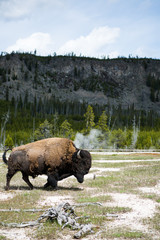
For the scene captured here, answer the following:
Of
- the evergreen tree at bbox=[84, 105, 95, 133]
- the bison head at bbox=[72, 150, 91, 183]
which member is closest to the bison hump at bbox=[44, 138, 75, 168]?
the bison head at bbox=[72, 150, 91, 183]

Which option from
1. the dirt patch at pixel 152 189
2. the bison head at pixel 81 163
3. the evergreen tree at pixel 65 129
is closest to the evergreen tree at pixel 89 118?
the evergreen tree at pixel 65 129

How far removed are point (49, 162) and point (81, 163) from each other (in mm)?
1521

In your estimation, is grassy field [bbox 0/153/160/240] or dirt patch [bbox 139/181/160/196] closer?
grassy field [bbox 0/153/160/240]

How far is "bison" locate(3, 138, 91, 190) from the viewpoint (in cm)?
1366

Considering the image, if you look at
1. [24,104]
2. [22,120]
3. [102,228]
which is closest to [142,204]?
[102,228]

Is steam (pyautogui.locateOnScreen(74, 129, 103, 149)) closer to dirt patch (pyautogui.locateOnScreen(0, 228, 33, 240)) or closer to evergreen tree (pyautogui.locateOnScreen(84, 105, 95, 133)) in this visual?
evergreen tree (pyautogui.locateOnScreen(84, 105, 95, 133))

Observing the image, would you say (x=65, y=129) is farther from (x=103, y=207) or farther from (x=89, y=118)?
(x=103, y=207)

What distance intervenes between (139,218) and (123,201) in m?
2.38

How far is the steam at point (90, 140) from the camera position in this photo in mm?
69875

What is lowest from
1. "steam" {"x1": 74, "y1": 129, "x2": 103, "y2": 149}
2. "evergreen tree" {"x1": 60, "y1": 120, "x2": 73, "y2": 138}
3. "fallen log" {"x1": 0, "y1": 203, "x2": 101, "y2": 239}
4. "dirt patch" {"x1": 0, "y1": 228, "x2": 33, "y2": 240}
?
"steam" {"x1": 74, "y1": 129, "x2": 103, "y2": 149}

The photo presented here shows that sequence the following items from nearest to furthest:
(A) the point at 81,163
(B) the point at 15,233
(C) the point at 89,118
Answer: (B) the point at 15,233 < (A) the point at 81,163 < (C) the point at 89,118

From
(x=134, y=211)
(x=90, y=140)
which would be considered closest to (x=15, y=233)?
(x=134, y=211)

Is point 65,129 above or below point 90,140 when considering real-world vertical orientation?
above

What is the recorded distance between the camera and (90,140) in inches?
2844
